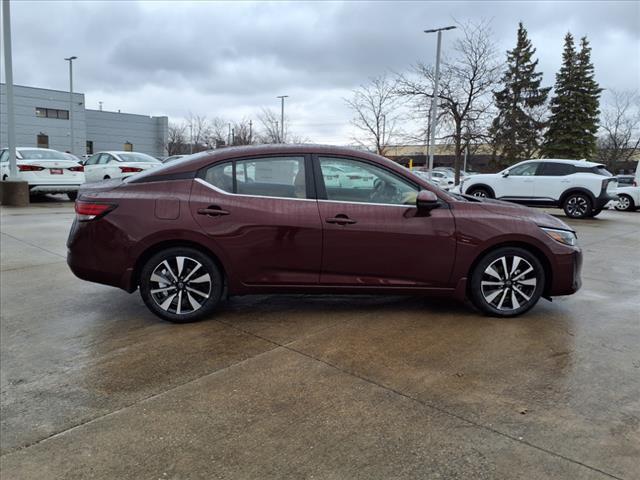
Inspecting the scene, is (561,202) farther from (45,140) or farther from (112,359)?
(45,140)

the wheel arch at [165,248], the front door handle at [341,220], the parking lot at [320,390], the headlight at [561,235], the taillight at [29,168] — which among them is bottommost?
the parking lot at [320,390]

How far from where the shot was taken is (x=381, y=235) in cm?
445

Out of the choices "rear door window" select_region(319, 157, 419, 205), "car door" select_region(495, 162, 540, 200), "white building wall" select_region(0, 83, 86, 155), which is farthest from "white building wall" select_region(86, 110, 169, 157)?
"rear door window" select_region(319, 157, 419, 205)

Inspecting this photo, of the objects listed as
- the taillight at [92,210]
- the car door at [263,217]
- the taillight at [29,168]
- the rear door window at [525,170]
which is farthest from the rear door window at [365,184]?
the taillight at [29,168]

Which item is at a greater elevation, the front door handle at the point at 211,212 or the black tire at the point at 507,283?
the front door handle at the point at 211,212

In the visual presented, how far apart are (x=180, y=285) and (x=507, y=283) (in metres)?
2.86

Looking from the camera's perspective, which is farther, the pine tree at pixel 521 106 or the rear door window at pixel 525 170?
the pine tree at pixel 521 106

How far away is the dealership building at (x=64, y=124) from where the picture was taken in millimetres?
48906

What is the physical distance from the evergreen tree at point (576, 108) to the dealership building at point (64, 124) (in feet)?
135

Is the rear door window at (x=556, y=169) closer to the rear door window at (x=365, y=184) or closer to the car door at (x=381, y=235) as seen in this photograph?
the car door at (x=381, y=235)

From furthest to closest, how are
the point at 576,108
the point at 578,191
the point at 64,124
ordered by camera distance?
the point at 64,124 < the point at 576,108 < the point at 578,191

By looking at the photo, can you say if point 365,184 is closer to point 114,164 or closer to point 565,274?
point 565,274

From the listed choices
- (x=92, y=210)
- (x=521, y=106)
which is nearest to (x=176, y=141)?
(x=521, y=106)

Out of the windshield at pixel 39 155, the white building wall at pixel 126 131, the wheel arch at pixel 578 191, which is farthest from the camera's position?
the white building wall at pixel 126 131
